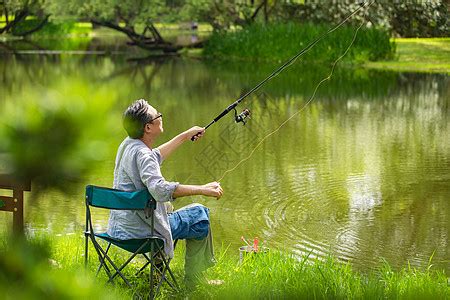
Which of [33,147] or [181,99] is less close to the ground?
[33,147]

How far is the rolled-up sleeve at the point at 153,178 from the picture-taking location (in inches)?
150

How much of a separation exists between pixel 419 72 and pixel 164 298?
56.0ft

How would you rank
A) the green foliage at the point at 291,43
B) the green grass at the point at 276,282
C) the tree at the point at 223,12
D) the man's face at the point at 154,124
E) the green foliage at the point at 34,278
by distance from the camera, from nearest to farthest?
the green foliage at the point at 34,278 → the green grass at the point at 276,282 → the man's face at the point at 154,124 → the green foliage at the point at 291,43 → the tree at the point at 223,12

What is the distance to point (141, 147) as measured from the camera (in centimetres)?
392

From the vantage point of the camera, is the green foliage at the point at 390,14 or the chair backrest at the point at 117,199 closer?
the chair backrest at the point at 117,199

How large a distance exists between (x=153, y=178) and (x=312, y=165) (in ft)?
17.7

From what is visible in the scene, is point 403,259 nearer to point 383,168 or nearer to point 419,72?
point 383,168

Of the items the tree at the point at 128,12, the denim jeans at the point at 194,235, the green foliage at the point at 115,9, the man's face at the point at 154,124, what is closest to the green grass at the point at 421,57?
the tree at the point at 128,12

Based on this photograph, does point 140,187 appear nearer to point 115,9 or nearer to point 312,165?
point 312,165

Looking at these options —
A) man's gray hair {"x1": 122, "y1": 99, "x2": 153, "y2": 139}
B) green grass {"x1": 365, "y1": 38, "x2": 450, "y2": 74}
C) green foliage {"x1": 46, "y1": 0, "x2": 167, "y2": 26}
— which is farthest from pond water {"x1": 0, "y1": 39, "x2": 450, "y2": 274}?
green foliage {"x1": 46, "y1": 0, "x2": 167, "y2": 26}

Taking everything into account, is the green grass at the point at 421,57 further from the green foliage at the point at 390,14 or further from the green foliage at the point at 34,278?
the green foliage at the point at 34,278

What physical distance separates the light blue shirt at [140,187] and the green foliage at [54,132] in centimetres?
272

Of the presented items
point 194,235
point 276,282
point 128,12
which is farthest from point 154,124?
point 128,12

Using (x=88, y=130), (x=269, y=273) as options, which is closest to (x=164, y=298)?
(x=269, y=273)
